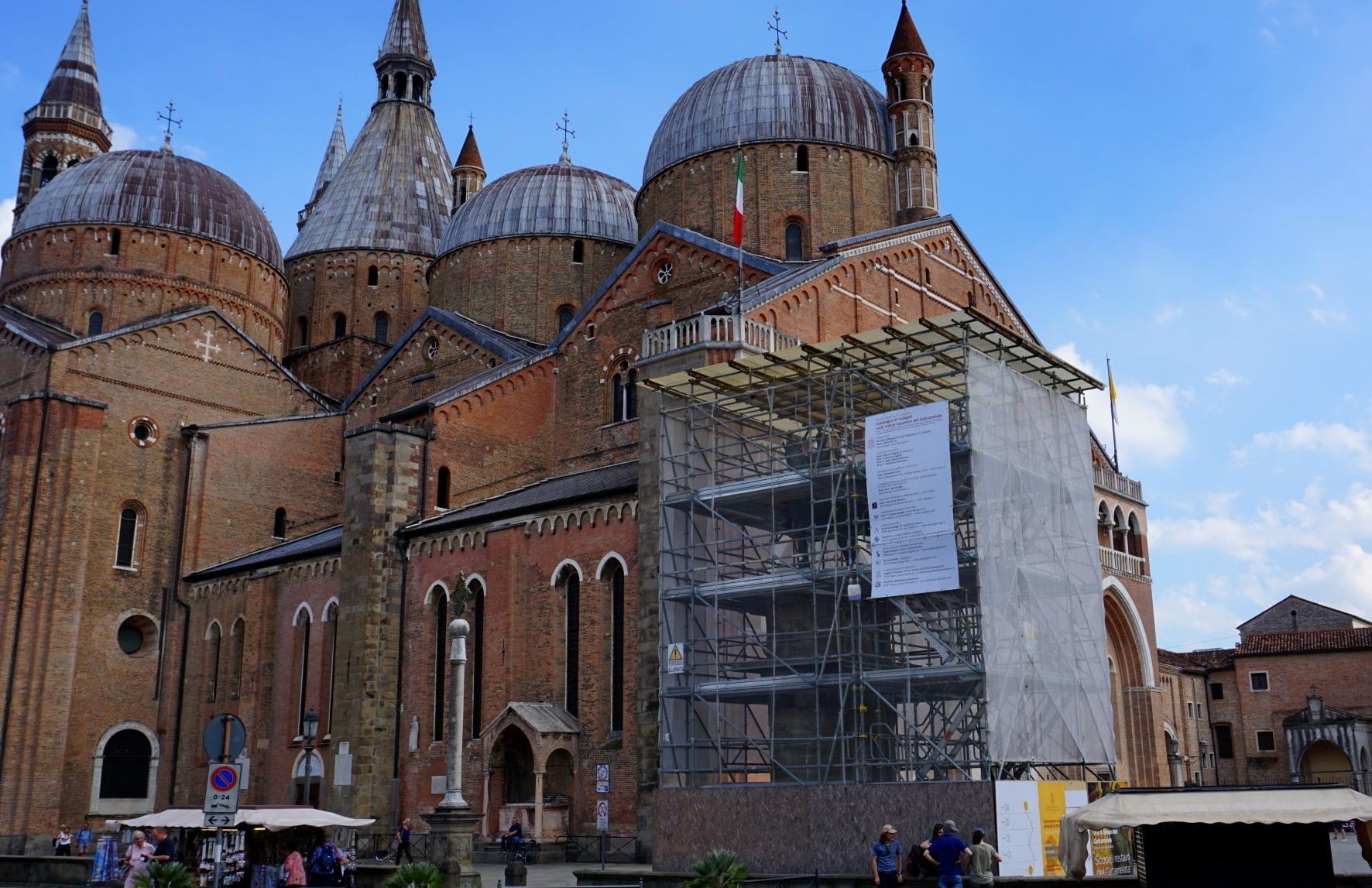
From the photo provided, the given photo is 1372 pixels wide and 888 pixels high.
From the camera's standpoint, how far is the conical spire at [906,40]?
34781 millimetres

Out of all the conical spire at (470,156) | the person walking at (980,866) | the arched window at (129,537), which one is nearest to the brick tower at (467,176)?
the conical spire at (470,156)

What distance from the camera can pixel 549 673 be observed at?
87.2 feet

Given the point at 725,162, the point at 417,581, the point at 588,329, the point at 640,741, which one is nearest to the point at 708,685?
the point at 640,741

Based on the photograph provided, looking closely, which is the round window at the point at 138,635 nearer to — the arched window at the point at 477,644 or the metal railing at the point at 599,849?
the arched window at the point at 477,644

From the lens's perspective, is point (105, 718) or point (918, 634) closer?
point (918, 634)

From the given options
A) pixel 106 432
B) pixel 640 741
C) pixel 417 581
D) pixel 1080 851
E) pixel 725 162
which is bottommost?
pixel 1080 851

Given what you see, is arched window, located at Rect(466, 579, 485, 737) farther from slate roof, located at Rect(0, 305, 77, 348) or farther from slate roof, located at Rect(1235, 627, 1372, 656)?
slate roof, located at Rect(1235, 627, 1372, 656)

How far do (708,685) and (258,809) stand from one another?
7032mm

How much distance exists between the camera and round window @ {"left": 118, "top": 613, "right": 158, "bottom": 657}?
35.3 m

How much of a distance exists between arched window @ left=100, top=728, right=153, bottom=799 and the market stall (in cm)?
2737

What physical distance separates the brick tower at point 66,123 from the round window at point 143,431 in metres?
15.7

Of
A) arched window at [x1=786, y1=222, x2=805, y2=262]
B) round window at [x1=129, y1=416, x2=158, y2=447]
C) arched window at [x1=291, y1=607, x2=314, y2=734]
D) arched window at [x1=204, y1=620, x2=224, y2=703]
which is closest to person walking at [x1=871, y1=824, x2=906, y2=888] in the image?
arched window at [x1=291, y1=607, x2=314, y2=734]

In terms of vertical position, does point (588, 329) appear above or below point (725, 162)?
below

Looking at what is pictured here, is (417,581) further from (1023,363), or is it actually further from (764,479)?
(1023,363)
